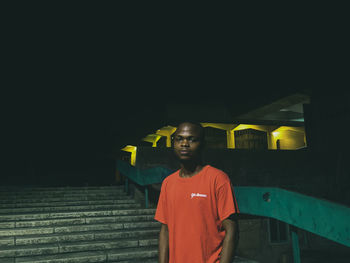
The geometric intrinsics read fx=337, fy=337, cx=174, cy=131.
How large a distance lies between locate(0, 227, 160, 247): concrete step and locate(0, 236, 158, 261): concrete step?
0.35ft

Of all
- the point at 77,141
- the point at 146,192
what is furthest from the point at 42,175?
the point at 146,192

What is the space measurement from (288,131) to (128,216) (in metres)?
20.5

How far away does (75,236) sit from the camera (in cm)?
578

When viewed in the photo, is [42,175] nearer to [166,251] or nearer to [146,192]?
[146,192]

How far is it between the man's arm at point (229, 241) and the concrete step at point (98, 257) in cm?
384

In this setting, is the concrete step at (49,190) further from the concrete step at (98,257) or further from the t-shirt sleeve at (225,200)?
the t-shirt sleeve at (225,200)

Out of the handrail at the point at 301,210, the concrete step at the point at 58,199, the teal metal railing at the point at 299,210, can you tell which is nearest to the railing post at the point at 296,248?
the teal metal railing at the point at 299,210

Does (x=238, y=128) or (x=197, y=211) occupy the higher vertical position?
(x=238, y=128)

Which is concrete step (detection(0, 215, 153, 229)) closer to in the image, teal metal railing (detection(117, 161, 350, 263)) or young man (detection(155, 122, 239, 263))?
teal metal railing (detection(117, 161, 350, 263))

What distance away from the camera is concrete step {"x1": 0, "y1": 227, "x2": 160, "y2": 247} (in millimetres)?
5512

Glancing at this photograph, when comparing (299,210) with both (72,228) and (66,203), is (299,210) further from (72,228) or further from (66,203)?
(66,203)

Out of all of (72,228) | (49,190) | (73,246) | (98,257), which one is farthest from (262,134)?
(98,257)

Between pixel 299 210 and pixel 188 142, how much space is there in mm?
2475

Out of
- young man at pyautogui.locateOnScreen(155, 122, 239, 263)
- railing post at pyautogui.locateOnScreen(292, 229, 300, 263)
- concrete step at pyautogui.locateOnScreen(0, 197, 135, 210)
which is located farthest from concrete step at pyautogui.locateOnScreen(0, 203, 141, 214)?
young man at pyautogui.locateOnScreen(155, 122, 239, 263)
